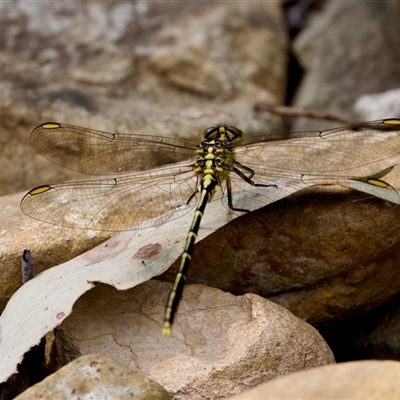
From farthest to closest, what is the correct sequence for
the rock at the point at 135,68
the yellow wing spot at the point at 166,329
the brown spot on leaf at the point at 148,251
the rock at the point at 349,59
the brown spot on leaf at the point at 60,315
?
the rock at the point at 349,59
the rock at the point at 135,68
the brown spot on leaf at the point at 148,251
the brown spot on leaf at the point at 60,315
the yellow wing spot at the point at 166,329

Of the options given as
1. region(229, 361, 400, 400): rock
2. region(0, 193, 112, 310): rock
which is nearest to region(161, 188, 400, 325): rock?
region(0, 193, 112, 310): rock

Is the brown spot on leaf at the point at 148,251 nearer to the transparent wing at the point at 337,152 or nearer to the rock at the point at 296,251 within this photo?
the rock at the point at 296,251

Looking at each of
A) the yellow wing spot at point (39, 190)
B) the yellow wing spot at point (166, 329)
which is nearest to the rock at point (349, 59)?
the yellow wing spot at point (39, 190)

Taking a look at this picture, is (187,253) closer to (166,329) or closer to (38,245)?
(166,329)

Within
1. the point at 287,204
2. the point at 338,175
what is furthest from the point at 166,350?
the point at 338,175

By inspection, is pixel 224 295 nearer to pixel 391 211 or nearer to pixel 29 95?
pixel 391 211

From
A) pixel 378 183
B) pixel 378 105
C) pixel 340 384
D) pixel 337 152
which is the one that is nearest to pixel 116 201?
pixel 337 152

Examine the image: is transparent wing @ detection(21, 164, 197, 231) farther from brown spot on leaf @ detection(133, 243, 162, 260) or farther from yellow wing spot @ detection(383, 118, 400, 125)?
yellow wing spot @ detection(383, 118, 400, 125)

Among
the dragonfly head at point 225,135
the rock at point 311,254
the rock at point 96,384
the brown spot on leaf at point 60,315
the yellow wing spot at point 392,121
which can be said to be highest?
the dragonfly head at point 225,135
